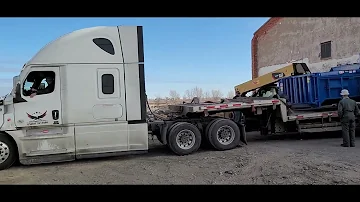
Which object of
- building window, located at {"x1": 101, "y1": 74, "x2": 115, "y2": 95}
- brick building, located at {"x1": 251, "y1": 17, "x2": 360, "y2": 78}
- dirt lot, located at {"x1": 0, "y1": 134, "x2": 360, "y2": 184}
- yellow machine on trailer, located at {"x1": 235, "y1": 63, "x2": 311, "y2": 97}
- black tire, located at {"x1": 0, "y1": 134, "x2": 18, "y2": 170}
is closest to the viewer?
dirt lot, located at {"x1": 0, "y1": 134, "x2": 360, "y2": 184}

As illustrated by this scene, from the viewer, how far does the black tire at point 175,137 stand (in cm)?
841

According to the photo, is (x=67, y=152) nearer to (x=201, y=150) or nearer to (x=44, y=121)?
(x=44, y=121)

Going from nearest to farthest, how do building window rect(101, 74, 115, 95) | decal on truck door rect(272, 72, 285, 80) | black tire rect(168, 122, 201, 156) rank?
building window rect(101, 74, 115, 95) < black tire rect(168, 122, 201, 156) < decal on truck door rect(272, 72, 285, 80)

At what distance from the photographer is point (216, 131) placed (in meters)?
8.76

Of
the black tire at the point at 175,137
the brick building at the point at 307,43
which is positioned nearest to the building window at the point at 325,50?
the brick building at the point at 307,43

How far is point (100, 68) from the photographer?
757 cm

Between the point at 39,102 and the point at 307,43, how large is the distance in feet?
64.3

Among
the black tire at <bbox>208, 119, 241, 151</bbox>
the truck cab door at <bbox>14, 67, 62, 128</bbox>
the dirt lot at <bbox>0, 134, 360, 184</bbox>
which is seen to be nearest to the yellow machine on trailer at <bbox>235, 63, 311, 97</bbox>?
the dirt lot at <bbox>0, 134, 360, 184</bbox>

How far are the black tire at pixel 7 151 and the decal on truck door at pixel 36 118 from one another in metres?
0.60

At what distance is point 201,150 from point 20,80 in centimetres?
498

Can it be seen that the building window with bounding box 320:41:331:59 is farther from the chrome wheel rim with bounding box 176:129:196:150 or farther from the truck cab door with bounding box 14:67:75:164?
the truck cab door with bounding box 14:67:75:164

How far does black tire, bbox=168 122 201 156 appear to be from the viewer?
8406 mm

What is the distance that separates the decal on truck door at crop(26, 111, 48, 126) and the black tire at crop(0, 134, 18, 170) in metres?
0.60

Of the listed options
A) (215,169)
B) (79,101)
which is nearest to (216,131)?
(215,169)
